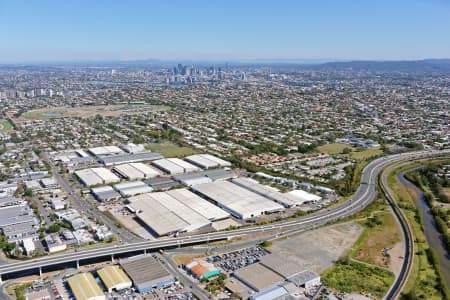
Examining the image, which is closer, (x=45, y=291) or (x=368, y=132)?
(x=45, y=291)

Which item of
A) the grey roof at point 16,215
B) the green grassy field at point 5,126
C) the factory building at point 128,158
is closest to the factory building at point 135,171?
the factory building at point 128,158

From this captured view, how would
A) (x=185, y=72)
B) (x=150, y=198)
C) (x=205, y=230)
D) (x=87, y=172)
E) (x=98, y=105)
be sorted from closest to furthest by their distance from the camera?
(x=205, y=230) < (x=150, y=198) < (x=87, y=172) < (x=98, y=105) < (x=185, y=72)

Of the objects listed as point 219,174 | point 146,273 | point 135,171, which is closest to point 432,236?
point 219,174

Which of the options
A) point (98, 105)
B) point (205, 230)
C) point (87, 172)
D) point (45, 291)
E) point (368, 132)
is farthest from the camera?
point (98, 105)

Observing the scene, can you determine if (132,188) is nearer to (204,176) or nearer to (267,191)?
(204,176)

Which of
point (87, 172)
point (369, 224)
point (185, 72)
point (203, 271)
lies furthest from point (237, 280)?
point (185, 72)

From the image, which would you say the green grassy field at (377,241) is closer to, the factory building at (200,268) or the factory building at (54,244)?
the factory building at (200,268)

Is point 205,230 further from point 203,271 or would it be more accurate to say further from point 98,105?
point 98,105
